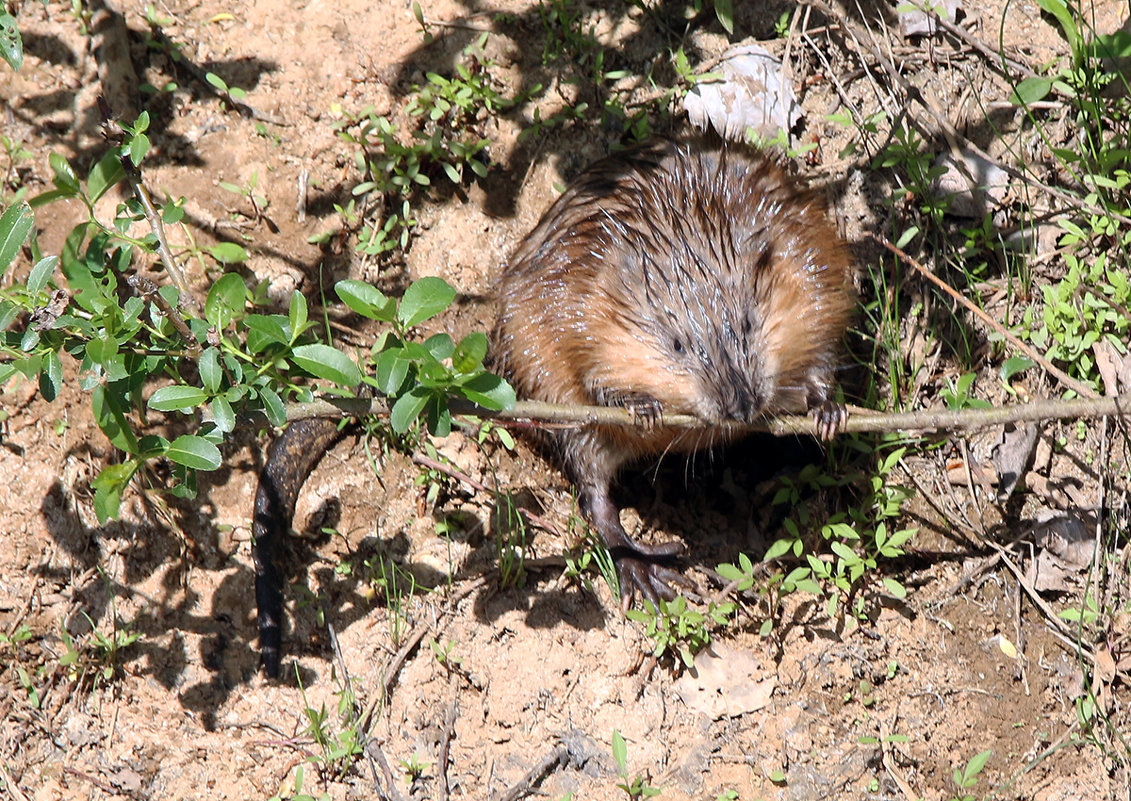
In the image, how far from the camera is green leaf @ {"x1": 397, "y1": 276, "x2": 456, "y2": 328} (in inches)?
108

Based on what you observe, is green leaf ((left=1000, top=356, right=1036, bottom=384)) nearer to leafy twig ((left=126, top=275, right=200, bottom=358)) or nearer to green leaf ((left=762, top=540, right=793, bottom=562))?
green leaf ((left=762, top=540, right=793, bottom=562))

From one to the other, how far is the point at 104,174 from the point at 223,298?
2.02ft

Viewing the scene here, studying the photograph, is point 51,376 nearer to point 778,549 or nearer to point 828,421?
point 828,421

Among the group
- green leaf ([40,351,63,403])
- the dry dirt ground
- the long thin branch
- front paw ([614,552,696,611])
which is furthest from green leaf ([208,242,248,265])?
front paw ([614,552,696,611])

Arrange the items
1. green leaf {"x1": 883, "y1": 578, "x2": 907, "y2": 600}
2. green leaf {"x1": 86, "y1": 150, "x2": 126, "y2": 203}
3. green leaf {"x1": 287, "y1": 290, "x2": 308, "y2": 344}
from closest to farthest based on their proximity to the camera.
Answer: green leaf {"x1": 287, "y1": 290, "x2": 308, "y2": 344} < green leaf {"x1": 86, "y1": 150, "x2": 126, "y2": 203} < green leaf {"x1": 883, "y1": 578, "x2": 907, "y2": 600}

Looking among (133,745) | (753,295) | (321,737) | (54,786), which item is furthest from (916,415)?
(54,786)

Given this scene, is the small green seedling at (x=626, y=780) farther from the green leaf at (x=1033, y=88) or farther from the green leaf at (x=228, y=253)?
the green leaf at (x=1033, y=88)

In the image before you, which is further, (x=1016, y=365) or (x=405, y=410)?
(x=1016, y=365)

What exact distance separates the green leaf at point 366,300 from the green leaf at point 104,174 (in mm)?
913

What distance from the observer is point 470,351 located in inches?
108

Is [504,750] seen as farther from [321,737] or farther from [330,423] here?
[330,423]

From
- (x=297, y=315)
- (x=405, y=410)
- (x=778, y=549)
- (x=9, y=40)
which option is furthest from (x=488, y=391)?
(x=9, y=40)

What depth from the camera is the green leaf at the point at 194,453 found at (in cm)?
284

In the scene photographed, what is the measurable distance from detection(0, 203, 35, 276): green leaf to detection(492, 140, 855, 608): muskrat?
1837 mm
